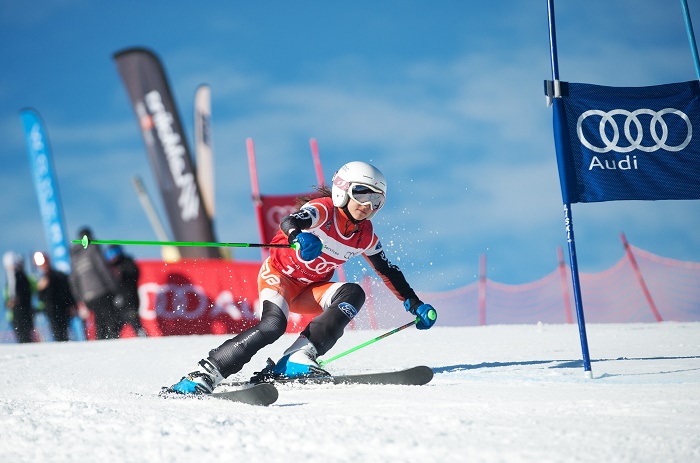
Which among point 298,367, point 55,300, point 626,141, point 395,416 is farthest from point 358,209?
point 55,300

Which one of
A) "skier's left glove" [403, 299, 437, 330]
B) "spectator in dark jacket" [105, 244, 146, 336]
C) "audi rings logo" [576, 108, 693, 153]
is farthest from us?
"spectator in dark jacket" [105, 244, 146, 336]

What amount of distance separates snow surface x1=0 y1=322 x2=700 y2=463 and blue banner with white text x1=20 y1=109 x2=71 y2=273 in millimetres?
8956

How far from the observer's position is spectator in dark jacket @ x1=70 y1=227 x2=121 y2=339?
11195 mm

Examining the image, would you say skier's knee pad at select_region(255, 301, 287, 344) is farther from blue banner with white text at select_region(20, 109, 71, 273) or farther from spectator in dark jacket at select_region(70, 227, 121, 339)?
blue banner with white text at select_region(20, 109, 71, 273)

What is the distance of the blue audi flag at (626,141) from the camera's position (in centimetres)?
496

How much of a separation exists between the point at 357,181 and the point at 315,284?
0.80 metres

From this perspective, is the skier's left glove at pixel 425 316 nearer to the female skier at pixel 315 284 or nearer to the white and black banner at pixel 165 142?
the female skier at pixel 315 284

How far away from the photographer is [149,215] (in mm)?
18203

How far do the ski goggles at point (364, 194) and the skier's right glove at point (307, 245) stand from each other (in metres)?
0.47

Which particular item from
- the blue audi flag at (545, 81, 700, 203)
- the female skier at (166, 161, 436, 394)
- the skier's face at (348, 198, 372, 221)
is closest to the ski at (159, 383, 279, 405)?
the female skier at (166, 161, 436, 394)

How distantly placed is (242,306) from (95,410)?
332 inches

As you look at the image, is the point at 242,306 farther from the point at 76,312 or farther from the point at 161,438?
the point at 161,438

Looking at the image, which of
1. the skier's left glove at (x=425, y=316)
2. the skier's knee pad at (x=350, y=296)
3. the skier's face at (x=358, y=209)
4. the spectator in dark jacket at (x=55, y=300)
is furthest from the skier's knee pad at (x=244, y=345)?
the spectator in dark jacket at (x=55, y=300)

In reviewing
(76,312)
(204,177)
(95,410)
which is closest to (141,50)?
(204,177)
